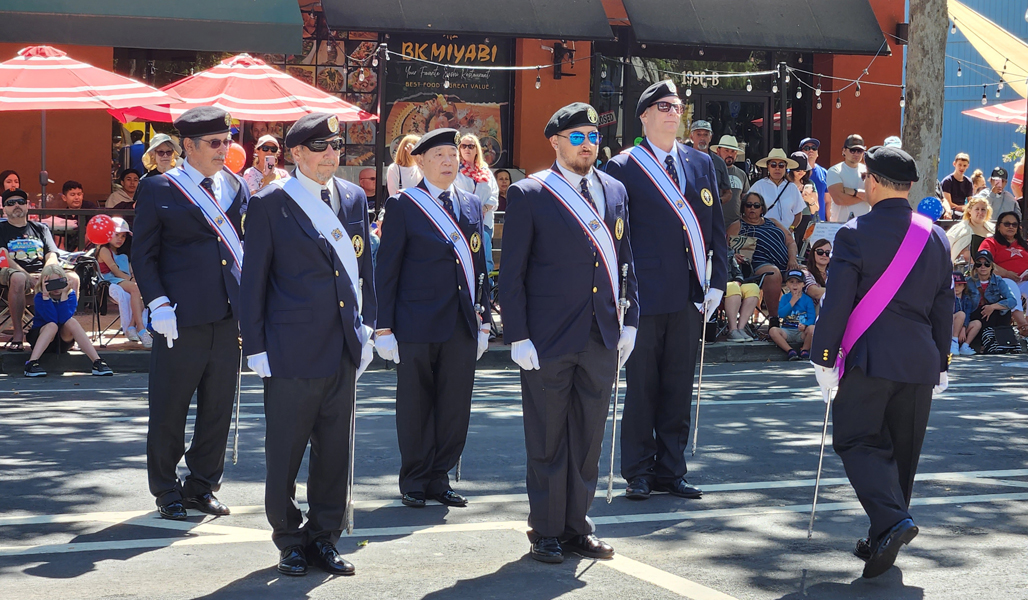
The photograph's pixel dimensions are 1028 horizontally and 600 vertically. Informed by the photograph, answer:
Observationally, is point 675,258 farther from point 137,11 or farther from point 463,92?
point 463,92

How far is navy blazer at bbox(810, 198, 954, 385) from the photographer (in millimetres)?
5695

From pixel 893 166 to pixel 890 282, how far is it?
0.54m

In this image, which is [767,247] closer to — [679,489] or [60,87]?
[679,489]

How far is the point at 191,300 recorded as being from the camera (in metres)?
6.56

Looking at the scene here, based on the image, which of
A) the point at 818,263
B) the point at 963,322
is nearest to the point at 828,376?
the point at 818,263

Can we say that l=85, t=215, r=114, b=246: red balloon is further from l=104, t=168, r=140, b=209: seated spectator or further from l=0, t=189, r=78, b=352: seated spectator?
l=104, t=168, r=140, b=209: seated spectator

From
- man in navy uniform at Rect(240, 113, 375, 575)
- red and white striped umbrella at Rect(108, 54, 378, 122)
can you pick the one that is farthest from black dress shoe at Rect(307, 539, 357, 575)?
red and white striped umbrella at Rect(108, 54, 378, 122)

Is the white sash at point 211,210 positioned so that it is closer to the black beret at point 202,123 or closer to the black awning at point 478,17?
the black beret at point 202,123

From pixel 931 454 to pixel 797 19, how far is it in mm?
12714

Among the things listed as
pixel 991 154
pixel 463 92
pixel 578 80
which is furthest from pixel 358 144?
pixel 991 154

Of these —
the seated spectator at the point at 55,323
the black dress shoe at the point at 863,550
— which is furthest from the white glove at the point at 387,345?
the seated spectator at the point at 55,323

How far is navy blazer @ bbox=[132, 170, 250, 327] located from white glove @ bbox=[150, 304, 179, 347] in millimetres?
86

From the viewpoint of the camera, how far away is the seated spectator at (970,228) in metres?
15.2

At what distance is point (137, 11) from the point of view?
15.8 meters
